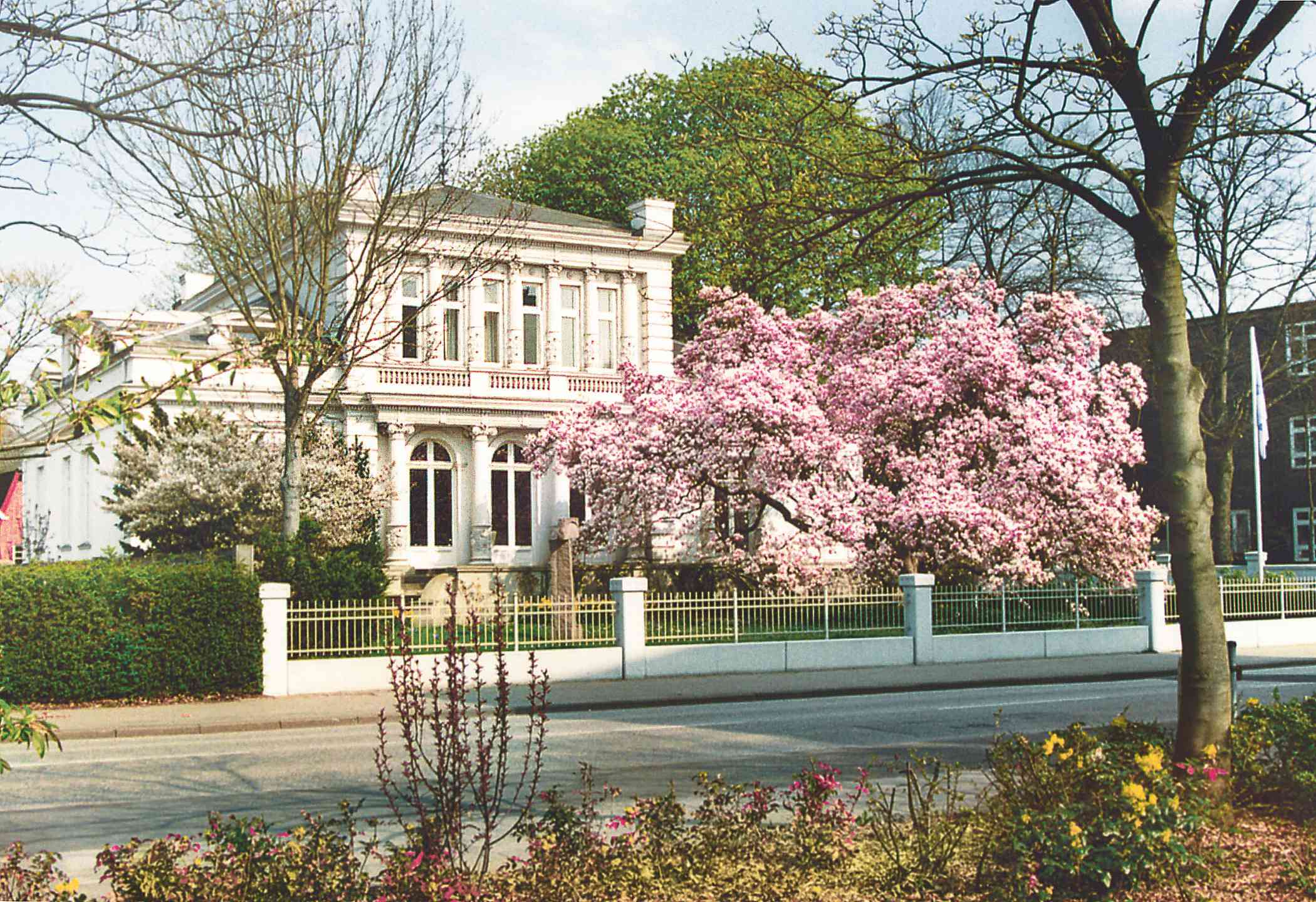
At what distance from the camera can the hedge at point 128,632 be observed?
17922mm

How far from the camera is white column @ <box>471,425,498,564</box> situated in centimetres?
3666

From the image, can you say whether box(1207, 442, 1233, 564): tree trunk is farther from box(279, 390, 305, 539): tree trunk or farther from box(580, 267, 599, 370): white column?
box(279, 390, 305, 539): tree trunk

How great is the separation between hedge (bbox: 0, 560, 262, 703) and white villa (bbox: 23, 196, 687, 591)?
14.6m

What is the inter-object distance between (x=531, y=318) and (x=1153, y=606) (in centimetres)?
1898

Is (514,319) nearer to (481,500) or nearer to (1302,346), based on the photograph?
(481,500)

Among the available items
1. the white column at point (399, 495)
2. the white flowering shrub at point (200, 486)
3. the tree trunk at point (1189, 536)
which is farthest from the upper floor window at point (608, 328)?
the tree trunk at point (1189, 536)

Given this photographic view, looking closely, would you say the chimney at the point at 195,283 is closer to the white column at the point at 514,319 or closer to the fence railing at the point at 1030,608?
the white column at the point at 514,319

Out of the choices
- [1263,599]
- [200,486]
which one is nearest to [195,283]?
[200,486]

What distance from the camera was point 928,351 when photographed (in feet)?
97.2

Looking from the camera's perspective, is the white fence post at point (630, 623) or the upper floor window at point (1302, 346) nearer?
the white fence post at point (630, 623)

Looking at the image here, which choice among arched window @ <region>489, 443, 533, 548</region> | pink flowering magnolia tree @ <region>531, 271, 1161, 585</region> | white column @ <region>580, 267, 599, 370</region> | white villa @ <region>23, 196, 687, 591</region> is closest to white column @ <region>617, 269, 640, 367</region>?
white villa @ <region>23, 196, 687, 591</region>

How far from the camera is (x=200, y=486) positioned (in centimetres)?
2834

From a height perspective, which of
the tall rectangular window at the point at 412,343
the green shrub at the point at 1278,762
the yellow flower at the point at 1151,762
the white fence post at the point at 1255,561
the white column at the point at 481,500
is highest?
the tall rectangular window at the point at 412,343

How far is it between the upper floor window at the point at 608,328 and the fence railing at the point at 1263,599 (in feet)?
55.8
